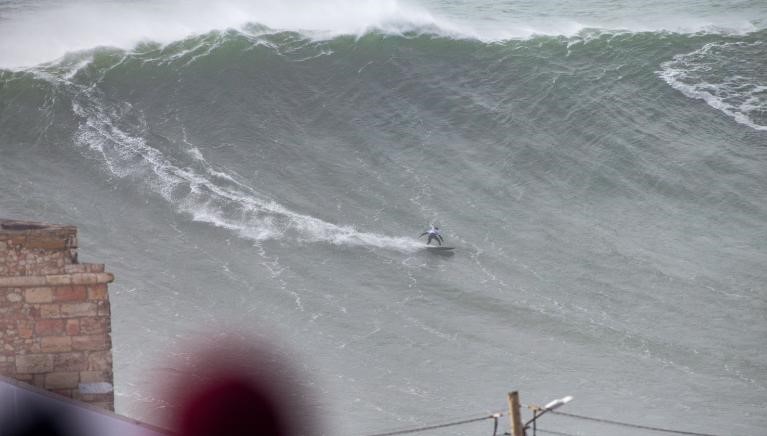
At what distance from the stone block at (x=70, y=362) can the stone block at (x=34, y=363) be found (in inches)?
2.5

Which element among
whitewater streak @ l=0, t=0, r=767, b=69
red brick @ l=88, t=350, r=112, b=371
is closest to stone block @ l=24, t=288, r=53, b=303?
red brick @ l=88, t=350, r=112, b=371

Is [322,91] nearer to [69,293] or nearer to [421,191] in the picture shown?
[421,191]

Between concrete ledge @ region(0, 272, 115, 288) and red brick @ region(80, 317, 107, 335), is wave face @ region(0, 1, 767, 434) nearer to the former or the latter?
red brick @ region(80, 317, 107, 335)

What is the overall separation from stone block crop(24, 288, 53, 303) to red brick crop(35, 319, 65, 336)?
219 millimetres

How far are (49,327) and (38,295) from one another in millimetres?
368

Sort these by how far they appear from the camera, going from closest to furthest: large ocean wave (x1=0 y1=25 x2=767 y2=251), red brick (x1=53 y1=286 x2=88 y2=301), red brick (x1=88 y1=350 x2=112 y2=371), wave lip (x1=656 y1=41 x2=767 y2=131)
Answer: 1. red brick (x1=53 y1=286 x2=88 y2=301)
2. red brick (x1=88 y1=350 x2=112 y2=371)
3. large ocean wave (x1=0 y1=25 x2=767 y2=251)
4. wave lip (x1=656 y1=41 x2=767 y2=131)

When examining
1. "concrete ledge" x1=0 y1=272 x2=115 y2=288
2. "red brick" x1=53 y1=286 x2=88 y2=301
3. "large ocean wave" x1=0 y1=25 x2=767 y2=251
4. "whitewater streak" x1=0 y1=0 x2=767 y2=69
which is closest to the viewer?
"concrete ledge" x1=0 y1=272 x2=115 y2=288

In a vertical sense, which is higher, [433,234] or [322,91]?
[322,91]

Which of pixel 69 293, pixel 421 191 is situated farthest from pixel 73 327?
pixel 421 191

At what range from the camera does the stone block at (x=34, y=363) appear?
606 inches

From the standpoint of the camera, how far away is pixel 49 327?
50.5ft

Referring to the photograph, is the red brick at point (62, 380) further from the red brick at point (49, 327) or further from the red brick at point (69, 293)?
the red brick at point (69, 293)

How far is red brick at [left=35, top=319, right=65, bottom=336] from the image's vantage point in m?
15.4

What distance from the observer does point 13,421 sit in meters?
14.5
